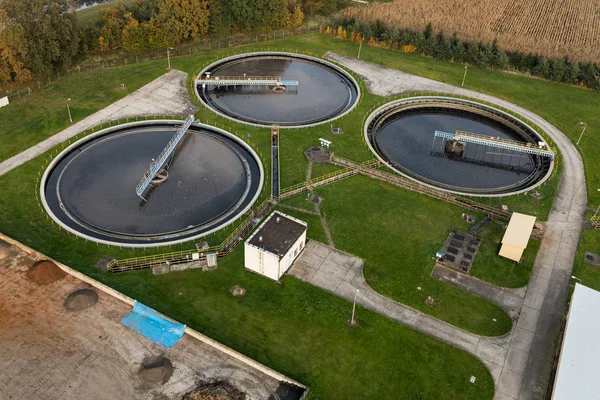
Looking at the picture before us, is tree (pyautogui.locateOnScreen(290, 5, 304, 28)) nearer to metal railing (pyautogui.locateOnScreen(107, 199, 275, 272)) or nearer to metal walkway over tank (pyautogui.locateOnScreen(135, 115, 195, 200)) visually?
metal walkway over tank (pyautogui.locateOnScreen(135, 115, 195, 200))

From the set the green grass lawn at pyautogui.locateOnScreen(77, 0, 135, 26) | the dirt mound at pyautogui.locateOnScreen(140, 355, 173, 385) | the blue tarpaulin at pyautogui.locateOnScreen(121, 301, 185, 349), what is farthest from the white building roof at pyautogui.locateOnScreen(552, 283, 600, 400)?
the green grass lawn at pyautogui.locateOnScreen(77, 0, 135, 26)

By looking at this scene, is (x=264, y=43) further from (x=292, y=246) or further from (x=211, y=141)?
(x=292, y=246)

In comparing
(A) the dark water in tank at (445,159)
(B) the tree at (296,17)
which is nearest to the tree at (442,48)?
(A) the dark water in tank at (445,159)

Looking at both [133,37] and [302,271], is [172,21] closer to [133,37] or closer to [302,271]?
[133,37]

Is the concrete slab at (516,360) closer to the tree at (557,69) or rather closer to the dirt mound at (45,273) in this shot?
the dirt mound at (45,273)

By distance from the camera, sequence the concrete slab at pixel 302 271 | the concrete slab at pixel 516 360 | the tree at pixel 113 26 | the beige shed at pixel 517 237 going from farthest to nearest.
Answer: the tree at pixel 113 26 < the beige shed at pixel 517 237 < the concrete slab at pixel 302 271 < the concrete slab at pixel 516 360

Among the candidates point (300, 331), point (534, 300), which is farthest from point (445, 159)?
point (300, 331)
